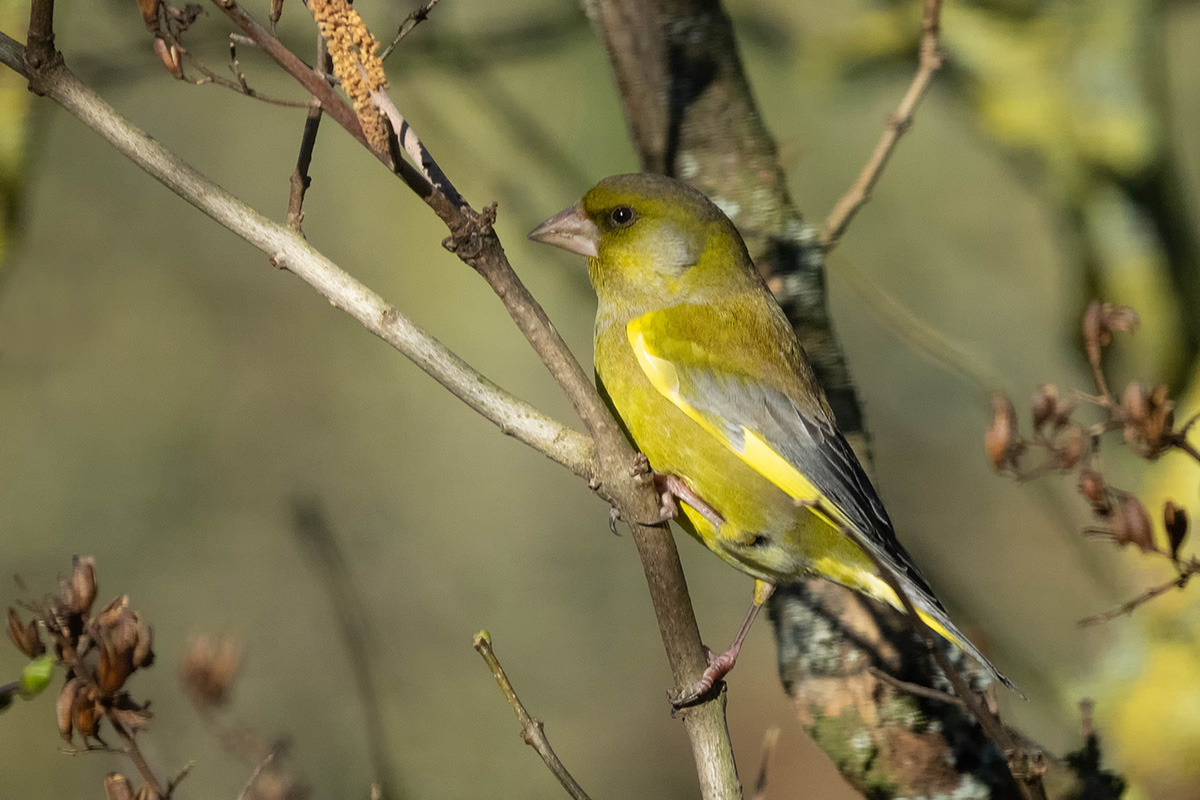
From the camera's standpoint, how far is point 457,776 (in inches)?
219

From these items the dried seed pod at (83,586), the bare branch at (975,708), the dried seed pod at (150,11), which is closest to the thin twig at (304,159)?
the dried seed pod at (150,11)

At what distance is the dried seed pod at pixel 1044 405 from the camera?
7.56ft

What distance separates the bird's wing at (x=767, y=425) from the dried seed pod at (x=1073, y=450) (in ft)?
1.50

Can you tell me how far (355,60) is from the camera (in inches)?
56.8

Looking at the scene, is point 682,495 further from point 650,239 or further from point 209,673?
point 209,673

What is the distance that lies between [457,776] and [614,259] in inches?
146

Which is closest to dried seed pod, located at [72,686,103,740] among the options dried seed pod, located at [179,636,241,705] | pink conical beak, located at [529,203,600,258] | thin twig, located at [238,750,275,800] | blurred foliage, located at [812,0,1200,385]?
thin twig, located at [238,750,275,800]

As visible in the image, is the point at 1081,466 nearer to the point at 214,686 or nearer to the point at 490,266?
the point at 490,266

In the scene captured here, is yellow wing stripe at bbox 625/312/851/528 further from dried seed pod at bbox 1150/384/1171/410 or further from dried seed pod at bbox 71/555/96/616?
dried seed pod at bbox 71/555/96/616

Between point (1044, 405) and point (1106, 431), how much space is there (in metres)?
0.14

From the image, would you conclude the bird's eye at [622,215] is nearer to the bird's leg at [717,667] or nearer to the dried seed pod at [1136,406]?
the bird's leg at [717,667]

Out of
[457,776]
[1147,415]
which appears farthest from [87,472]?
[1147,415]

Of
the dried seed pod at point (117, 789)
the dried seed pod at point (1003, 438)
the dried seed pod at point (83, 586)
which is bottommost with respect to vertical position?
the dried seed pod at point (117, 789)

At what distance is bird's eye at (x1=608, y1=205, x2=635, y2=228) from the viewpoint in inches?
110
